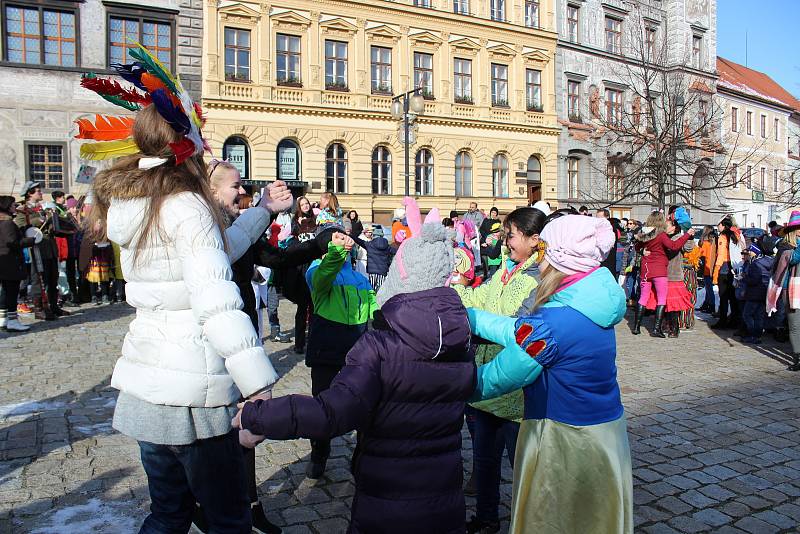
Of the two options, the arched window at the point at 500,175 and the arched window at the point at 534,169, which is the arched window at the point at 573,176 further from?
the arched window at the point at 500,175

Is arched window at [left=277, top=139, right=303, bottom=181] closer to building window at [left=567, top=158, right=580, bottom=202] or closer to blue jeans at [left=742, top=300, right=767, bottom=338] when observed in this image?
building window at [left=567, top=158, right=580, bottom=202]

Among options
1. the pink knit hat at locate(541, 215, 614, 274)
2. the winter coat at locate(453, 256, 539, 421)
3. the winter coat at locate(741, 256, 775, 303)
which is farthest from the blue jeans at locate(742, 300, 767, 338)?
the pink knit hat at locate(541, 215, 614, 274)

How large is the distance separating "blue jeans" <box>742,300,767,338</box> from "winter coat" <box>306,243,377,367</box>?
8.16 meters

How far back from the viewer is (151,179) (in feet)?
7.82

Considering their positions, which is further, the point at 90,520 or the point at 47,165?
the point at 47,165

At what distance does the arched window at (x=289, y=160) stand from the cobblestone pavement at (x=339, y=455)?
20039 millimetres

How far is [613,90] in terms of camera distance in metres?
37.3

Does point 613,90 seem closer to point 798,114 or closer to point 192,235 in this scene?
point 798,114

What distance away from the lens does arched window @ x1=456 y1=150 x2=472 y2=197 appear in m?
32.3

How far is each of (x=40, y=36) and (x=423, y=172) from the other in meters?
16.6

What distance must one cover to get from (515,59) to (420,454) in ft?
111

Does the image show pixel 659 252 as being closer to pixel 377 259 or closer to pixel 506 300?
pixel 377 259

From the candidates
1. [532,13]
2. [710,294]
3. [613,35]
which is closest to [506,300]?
[710,294]

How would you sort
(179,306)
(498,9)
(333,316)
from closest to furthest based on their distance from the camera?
(179,306) → (333,316) → (498,9)
